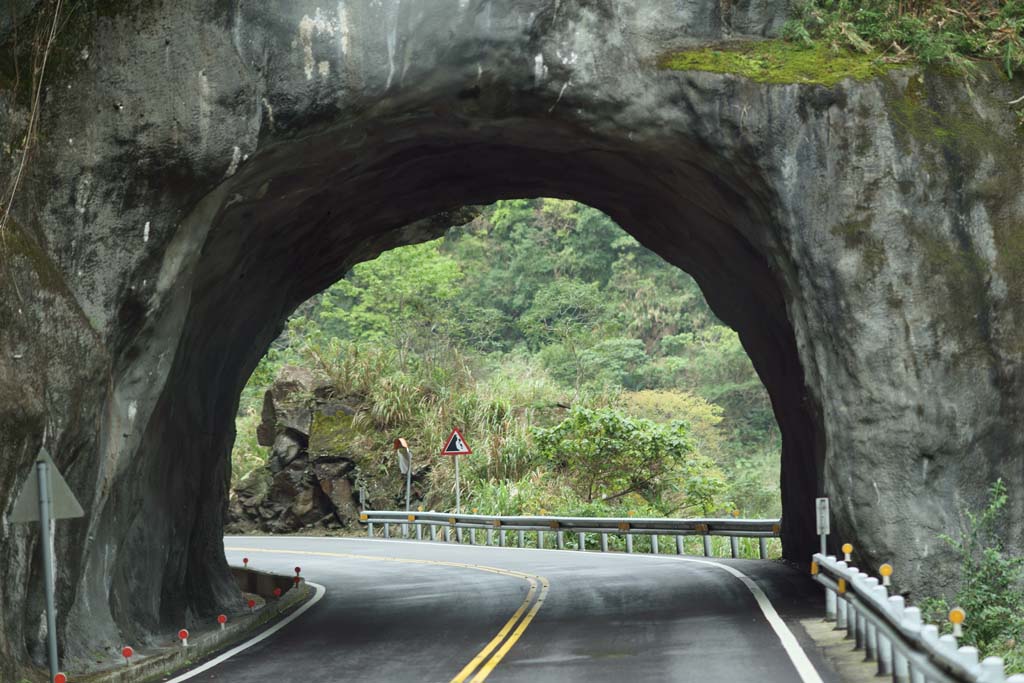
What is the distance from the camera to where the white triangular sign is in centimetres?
1078

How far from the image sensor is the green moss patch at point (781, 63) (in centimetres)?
1530

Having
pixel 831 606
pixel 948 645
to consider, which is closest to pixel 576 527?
pixel 831 606

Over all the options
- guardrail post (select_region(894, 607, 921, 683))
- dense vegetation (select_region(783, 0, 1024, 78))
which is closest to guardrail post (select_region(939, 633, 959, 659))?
guardrail post (select_region(894, 607, 921, 683))

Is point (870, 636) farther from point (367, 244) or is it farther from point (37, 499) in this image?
point (367, 244)

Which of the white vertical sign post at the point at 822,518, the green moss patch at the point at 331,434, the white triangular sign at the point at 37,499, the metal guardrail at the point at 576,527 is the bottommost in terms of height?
the metal guardrail at the point at 576,527

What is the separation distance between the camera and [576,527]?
2909 centimetres

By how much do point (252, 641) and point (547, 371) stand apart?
31.5 m

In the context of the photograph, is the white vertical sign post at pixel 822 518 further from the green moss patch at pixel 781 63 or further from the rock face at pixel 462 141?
the green moss patch at pixel 781 63

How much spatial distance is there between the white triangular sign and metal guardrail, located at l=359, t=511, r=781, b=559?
1628 centimetres

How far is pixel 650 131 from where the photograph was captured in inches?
624

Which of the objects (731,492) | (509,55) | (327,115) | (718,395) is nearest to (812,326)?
(509,55)

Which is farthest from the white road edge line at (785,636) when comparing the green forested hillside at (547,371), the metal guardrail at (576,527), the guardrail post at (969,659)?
the green forested hillside at (547,371)

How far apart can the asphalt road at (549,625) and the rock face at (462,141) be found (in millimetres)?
1976

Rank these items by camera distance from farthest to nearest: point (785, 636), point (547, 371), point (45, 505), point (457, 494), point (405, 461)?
point (547, 371) → point (405, 461) → point (457, 494) → point (785, 636) → point (45, 505)
